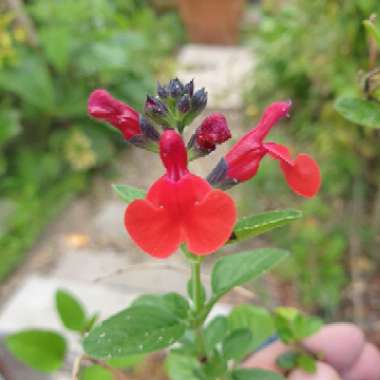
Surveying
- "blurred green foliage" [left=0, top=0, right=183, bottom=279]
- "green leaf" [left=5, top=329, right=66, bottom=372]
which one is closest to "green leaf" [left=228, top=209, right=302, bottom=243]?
"green leaf" [left=5, top=329, right=66, bottom=372]

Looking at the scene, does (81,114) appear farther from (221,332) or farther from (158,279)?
A: (221,332)

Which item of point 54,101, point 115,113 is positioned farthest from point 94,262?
point 115,113

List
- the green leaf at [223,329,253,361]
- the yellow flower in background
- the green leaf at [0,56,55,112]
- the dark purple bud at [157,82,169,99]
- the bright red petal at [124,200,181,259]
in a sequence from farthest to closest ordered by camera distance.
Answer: the green leaf at [0,56,55,112], the yellow flower in background, the green leaf at [223,329,253,361], the dark purple bud at [157,82,169,99], the bright red petal at [124,200,181,259]

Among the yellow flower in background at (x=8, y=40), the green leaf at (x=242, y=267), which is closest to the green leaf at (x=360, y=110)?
the green leaf at (x=242, y=267)

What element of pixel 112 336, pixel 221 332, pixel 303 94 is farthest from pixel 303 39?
pixel 112 336

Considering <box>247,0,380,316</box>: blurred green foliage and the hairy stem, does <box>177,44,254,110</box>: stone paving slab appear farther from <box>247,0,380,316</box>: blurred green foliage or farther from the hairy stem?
the hairy stem

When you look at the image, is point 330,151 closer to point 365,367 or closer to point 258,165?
point 365,367
